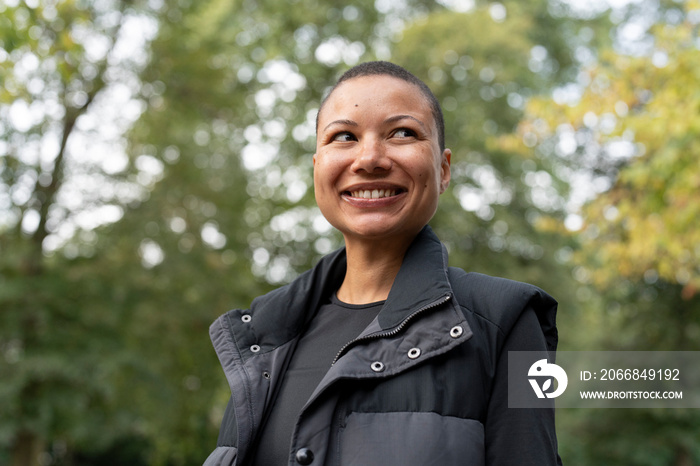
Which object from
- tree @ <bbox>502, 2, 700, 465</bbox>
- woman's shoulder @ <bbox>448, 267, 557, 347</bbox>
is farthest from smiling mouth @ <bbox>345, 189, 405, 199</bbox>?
tree @ <bbox>502, 2, 700, 465</bbox>

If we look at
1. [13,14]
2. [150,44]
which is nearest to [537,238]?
[150,44]

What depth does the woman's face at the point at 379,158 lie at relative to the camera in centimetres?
176

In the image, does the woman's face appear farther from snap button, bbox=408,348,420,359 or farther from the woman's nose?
snap button, bbox=408,348,420,359

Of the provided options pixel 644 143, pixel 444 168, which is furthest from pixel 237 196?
pixel 444 168

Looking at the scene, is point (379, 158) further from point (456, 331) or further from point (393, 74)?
point (456, 331)

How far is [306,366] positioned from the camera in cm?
184

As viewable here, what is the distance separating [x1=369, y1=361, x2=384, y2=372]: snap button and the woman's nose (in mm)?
493

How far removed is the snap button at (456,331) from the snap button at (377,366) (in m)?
0.18

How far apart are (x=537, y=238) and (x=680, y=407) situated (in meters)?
5.21

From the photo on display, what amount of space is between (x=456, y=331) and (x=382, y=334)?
0.19m

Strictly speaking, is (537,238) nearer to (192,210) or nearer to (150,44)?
(192,210)

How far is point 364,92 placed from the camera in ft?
5.86

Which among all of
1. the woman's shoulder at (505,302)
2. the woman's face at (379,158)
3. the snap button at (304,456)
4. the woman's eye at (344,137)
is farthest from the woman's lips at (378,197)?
the snap button at (304,456)

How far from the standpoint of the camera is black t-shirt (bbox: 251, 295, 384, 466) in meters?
1.72
